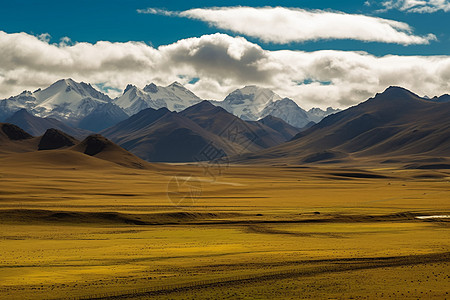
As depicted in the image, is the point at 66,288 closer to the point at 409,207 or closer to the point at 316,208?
the point at 316,208

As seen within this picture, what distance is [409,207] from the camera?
105688mm

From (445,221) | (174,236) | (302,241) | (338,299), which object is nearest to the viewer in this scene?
(338,299)

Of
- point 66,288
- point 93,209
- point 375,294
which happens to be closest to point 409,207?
point 93,209

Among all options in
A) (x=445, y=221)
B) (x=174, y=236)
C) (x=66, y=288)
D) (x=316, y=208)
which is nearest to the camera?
(x=66, y=288)

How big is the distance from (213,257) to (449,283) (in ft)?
66.4

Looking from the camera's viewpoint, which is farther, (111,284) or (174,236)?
(174,236)

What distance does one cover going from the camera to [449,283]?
36.0m

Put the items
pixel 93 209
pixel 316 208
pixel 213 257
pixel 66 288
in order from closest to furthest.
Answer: pixel 66 288
pixel 213 257
pixel 93 209
pixel 316 208

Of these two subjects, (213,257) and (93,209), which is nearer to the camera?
(213,257)

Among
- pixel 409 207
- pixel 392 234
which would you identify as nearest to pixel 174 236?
pixel 392 234

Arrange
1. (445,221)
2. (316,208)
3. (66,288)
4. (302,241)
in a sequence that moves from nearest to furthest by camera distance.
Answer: (66,288) < (302,241) < (445,221) < (316,208)

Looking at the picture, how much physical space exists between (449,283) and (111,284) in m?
23.8

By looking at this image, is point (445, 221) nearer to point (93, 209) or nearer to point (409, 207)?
point (409, 207)

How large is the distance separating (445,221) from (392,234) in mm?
22196
